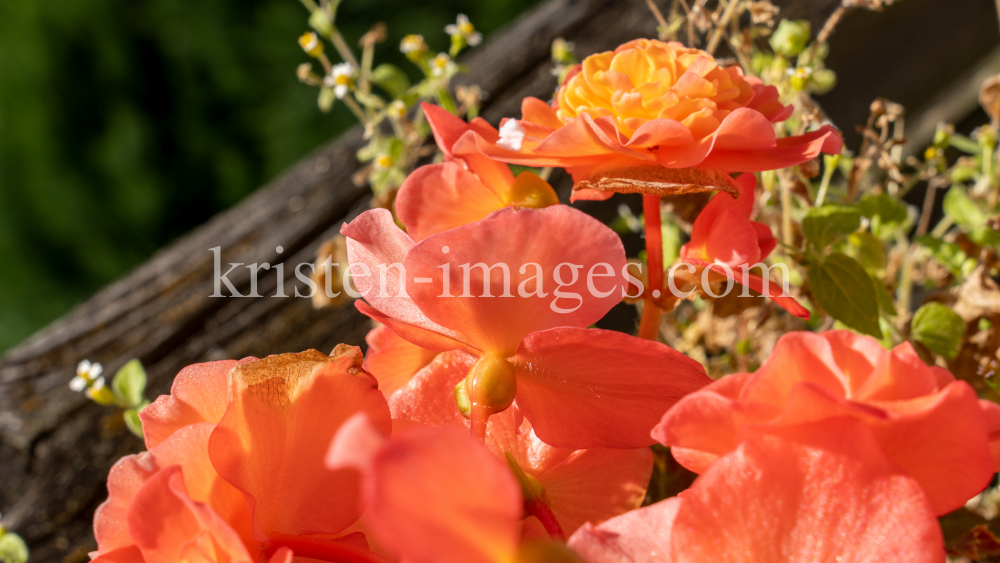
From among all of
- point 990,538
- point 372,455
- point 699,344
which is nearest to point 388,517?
point 372,455

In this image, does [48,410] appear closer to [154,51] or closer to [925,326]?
[925,326]

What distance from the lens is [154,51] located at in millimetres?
1584

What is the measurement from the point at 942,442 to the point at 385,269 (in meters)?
0.13

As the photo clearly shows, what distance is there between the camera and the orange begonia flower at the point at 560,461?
0.66ft

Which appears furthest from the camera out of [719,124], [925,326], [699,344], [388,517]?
[699,344]

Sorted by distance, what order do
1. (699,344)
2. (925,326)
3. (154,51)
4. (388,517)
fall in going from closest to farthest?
(388,517)
(925,326)
(699,344)
(154,51)

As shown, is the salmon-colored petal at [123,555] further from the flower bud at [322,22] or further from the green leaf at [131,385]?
the flower bud at [322,22]

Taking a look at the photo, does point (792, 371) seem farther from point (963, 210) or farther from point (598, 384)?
point (963, 210)

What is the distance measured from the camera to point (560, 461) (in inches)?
8.4

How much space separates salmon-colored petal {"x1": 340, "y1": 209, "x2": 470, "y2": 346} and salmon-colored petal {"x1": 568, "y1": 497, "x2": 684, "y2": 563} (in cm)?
6

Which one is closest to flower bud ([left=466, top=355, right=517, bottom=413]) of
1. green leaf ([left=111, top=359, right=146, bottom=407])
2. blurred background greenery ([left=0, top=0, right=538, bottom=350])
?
green leaf ([left=111, top=359, right=146, bottom=407])

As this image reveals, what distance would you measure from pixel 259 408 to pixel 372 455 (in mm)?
82

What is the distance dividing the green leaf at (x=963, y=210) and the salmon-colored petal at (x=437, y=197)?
0.34 meters

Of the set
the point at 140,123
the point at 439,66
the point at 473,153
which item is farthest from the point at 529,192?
the point at 140,123
